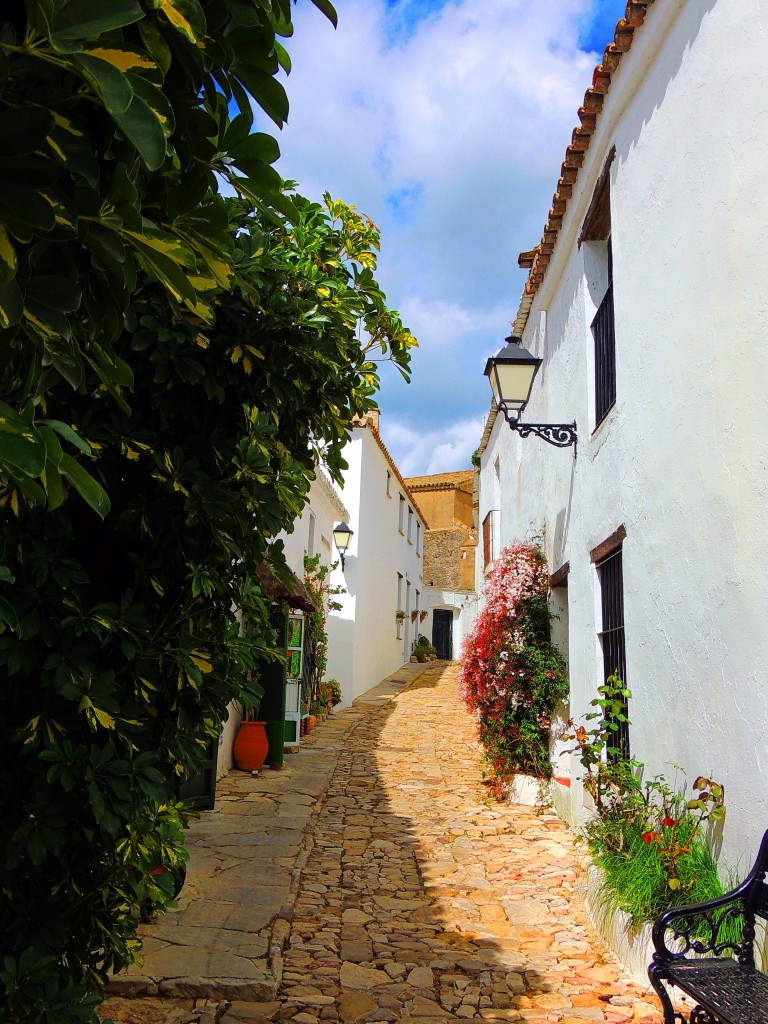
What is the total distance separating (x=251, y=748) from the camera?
9.10 m

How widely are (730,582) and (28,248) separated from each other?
322 centimetres

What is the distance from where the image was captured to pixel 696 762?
3.93 meters

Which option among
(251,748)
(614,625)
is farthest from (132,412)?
(251,748)

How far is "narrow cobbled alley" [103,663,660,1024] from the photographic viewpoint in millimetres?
3727

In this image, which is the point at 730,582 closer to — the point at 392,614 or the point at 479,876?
the point at 479,876

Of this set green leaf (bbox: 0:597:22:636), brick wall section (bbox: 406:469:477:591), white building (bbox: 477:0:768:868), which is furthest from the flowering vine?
brick wall section (bbox: 406:469:477:591)

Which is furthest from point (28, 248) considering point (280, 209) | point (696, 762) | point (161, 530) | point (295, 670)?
point (295, 670)

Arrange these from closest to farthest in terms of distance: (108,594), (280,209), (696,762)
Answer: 1. (280,209)
2. (108,594)
3. (696,762)

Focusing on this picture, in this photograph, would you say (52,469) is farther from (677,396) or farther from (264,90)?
(677,396)

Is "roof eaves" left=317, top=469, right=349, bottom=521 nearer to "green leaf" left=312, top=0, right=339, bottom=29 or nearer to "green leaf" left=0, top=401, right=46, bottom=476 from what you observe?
"green leaf" left=312, top=0, right=339, bottom=29

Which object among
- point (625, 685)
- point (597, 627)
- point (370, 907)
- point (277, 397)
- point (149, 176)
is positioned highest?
point (277, 397)

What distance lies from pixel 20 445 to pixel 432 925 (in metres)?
4.74

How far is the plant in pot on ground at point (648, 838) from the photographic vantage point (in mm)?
3639

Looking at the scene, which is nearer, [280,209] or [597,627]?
[280,209]
